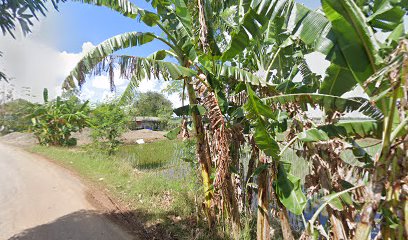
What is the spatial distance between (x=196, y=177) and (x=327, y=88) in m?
3.50

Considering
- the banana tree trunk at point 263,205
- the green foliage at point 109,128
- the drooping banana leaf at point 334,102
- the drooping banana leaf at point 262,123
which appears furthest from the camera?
the green foliage at point 109,128

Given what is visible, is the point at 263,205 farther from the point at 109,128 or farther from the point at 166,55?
the point at 109,128

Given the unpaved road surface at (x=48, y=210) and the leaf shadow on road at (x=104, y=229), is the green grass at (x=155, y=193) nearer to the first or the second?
the leaf shadow on road at (x=104, y=229)

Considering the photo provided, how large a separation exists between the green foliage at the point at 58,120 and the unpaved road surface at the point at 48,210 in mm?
6543

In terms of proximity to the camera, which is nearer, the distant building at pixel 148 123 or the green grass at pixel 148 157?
the green grass at pixel 148 157

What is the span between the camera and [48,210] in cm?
599

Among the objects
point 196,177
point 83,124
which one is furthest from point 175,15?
point 83,124

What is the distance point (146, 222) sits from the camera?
5535mm

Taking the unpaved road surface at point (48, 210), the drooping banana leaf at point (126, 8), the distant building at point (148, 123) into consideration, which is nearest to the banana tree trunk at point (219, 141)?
the drooping banana leaf at point (126, 8)

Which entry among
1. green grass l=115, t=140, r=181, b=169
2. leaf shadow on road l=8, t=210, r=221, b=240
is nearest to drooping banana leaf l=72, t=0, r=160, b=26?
leaf shadow on road l=8, t=210, r=221, b=240

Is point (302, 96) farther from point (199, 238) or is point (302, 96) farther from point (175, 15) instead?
point (199, 238)

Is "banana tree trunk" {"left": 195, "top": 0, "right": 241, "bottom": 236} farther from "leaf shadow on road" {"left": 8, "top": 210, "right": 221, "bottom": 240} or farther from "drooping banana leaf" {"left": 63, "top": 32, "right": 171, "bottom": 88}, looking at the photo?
"drooping banana leaf" {"left": 63, "top": 32, "right": 171, "bottom": 88}

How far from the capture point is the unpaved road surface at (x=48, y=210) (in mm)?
4898

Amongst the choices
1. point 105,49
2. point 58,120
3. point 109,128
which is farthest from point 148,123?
point 105,49
